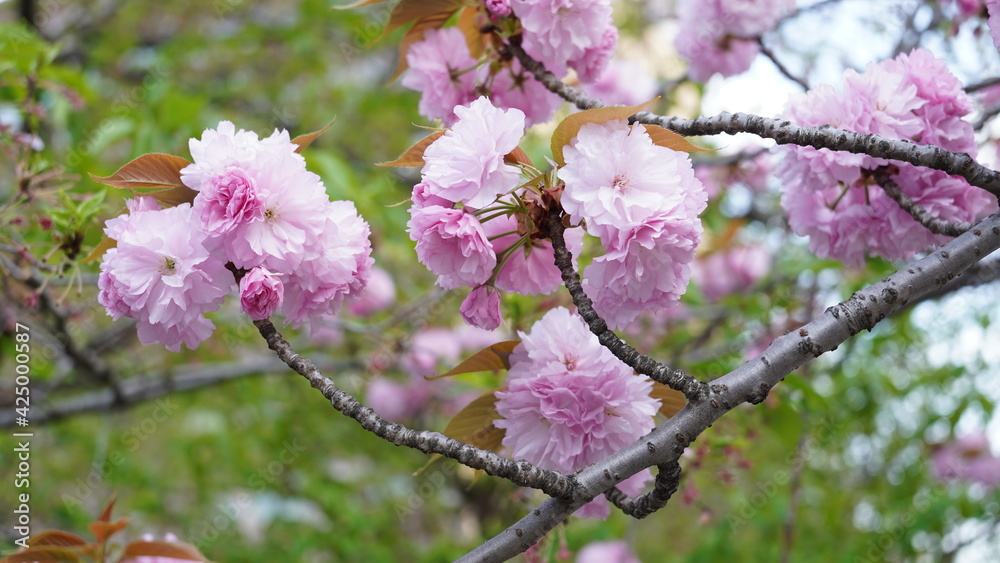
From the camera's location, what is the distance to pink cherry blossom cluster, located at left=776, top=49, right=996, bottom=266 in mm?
1355

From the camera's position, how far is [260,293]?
1.14 m

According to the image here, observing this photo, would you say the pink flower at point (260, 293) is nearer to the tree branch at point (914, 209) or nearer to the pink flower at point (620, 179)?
the pink flower at point (620, 179)

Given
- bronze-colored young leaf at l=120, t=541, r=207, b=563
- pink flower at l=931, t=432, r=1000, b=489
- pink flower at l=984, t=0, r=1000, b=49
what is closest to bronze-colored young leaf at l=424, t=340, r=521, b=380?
bronze-colored young leaf at l=120, t=541, r=207, b=563

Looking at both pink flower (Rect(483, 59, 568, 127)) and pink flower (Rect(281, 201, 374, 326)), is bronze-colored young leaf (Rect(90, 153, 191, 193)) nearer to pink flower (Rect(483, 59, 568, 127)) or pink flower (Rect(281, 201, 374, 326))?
pink flower (Rect(281, 201, 374, 326))

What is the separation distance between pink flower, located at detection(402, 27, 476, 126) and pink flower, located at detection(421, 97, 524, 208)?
0.57 m

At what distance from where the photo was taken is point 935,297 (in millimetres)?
2311

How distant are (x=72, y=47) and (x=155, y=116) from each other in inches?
104

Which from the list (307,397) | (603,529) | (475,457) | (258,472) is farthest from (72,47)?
(475,457)

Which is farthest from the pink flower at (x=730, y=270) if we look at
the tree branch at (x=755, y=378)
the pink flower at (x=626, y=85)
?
the tree branch at (x=755, y=378)

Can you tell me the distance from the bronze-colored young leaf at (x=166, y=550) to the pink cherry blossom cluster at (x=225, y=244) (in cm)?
37

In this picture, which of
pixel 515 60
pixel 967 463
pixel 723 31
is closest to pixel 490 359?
pixel 515 60

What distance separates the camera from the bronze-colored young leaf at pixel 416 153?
1148 mm

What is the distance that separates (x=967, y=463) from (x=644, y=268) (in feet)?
13.9

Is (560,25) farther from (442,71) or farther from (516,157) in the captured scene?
(516,157)
